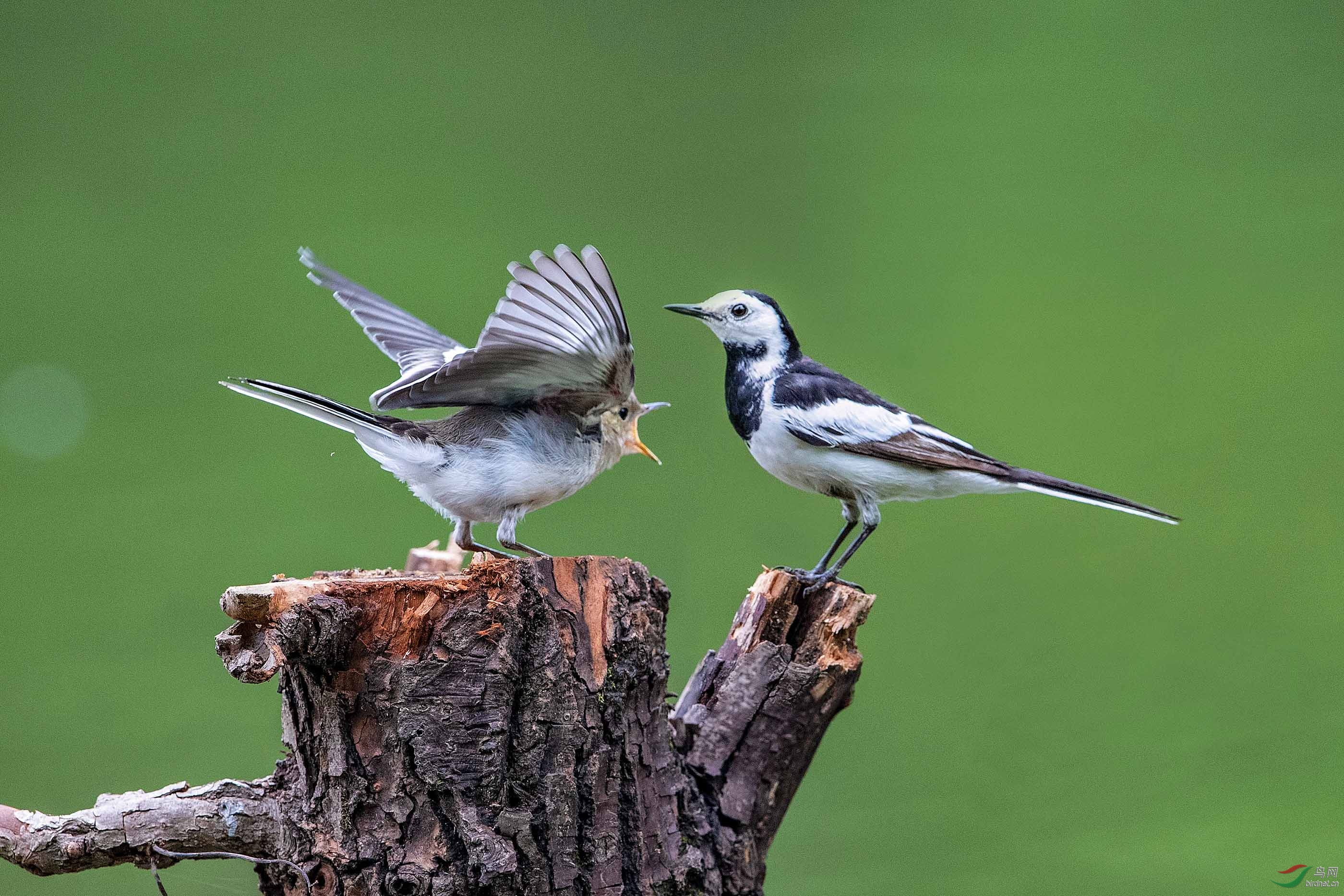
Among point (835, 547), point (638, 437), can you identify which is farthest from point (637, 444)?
point (835, 547)

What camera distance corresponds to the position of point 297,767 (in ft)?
4.64

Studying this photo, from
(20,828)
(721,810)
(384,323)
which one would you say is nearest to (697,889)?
(721,810)

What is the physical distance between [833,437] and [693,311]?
383 mm

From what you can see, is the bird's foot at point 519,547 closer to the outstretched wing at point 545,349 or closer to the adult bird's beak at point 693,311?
the outstretched wing at point 545,349

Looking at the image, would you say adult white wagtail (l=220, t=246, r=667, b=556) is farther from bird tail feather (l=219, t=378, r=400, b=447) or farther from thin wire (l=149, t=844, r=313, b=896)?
thin wire (l=149, t=844, r=313, b=896)

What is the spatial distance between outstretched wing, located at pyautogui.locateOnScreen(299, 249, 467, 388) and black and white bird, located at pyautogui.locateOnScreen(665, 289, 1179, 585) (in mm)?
488

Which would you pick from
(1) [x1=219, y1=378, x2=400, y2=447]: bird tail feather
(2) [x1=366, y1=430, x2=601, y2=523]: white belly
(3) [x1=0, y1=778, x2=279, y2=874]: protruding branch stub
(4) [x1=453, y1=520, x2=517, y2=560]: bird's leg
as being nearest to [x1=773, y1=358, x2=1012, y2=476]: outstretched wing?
(2) [x1=366, y1=430, x2=601, y2=523]: white belly

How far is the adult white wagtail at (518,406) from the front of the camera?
4.64ft

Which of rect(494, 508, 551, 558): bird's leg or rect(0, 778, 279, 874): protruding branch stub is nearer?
rect(0, 778, 279, 874): protruding branch stub

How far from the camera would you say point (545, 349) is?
1476mm

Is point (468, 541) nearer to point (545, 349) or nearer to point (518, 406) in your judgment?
point (518, 406)

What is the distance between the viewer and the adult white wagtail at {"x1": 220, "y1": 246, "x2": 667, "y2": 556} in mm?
1415

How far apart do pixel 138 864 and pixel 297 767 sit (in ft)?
0.74

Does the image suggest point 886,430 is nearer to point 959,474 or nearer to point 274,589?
point 959,474
